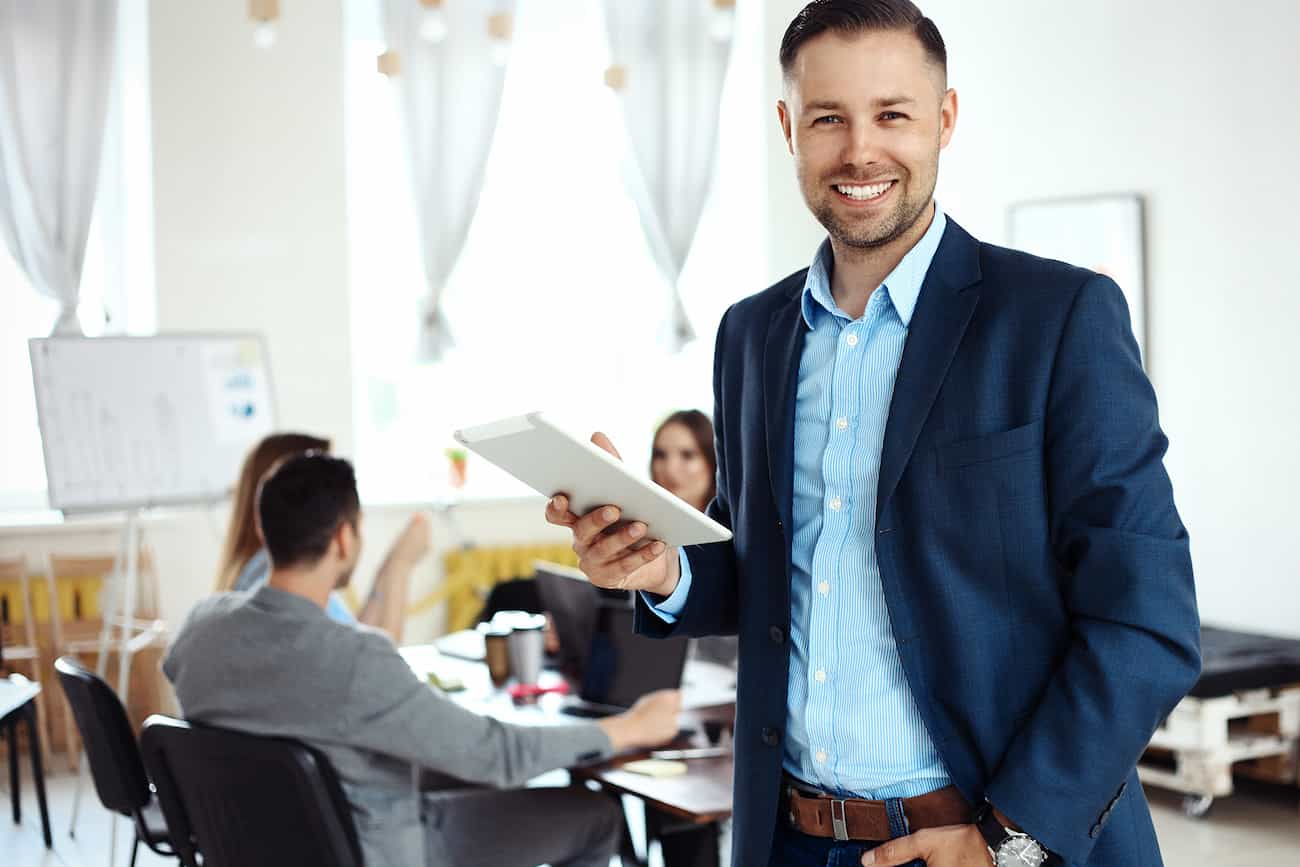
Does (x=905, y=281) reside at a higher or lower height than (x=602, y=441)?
higher

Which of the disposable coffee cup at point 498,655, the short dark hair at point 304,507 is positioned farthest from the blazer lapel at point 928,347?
the disposable coffee cup at point 498,655

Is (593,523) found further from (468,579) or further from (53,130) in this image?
(53,130)

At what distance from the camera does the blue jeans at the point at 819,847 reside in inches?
59.2

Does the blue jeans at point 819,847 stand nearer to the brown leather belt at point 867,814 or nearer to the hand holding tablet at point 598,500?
the brown leather belt at point 867,814

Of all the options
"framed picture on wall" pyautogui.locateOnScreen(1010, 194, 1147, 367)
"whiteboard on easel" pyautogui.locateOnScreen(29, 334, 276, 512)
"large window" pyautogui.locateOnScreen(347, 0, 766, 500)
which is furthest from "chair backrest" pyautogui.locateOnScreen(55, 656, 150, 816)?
"framed picture on wall" pyautogui.locateOnScreen(1010, 194, 1147, 367)

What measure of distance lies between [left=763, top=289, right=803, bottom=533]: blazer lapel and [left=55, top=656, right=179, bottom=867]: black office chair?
2.01 m

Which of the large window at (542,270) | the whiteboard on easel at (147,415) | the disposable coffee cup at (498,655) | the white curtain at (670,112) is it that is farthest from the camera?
the white curtain at (670,112)

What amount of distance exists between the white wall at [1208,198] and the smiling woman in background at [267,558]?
3.17 m

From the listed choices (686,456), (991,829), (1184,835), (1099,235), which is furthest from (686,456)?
(991,829)

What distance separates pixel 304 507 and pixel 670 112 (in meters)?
4.87

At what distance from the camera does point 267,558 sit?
145 inches

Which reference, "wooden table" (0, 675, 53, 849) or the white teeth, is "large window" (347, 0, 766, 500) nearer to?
"wooden table" (0, 675, 53, 849)

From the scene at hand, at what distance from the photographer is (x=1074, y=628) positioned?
1436 mm

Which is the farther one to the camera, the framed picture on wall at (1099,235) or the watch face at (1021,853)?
the framed picture on wall at (1099,235)
